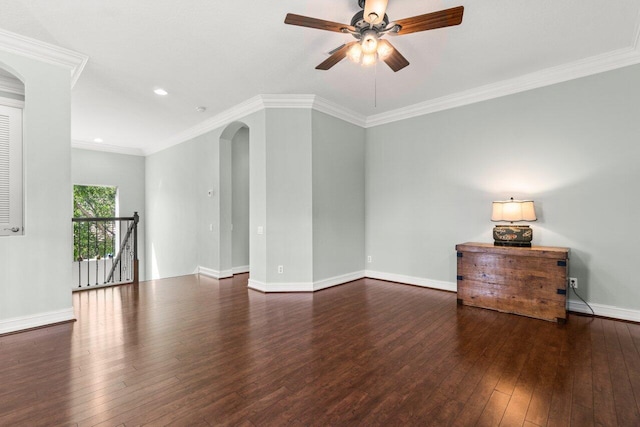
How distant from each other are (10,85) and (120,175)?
4669 millimetres

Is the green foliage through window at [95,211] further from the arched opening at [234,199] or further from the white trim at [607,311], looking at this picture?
the white trim at [607,311]

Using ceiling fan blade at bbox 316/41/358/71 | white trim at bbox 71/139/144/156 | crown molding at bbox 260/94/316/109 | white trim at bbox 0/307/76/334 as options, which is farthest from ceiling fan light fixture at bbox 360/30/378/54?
white trim at bbox 71/139/144/156

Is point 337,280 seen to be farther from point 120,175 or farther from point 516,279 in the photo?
point 120,175

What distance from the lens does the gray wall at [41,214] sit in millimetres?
3021

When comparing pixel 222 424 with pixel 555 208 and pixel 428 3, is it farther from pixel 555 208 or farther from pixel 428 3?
pixel 555 208

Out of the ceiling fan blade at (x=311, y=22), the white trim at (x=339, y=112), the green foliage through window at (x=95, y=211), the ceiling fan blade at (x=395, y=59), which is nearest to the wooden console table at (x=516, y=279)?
the ceiling fan blade at (x=395, y=59)

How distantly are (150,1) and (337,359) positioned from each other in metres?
3.34

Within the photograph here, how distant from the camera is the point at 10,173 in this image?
3.21 meters

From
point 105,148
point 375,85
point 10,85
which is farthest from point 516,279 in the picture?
point 105,148

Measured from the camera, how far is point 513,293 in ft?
11.5

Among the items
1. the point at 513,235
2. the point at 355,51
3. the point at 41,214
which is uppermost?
the point at 355,51

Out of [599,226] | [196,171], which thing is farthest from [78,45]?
[599,226]

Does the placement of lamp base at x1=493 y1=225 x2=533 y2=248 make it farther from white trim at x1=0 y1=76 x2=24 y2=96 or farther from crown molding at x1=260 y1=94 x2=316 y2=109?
white trim at x1=0 y1=76 x2=24 y2=96

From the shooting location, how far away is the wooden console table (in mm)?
3244
